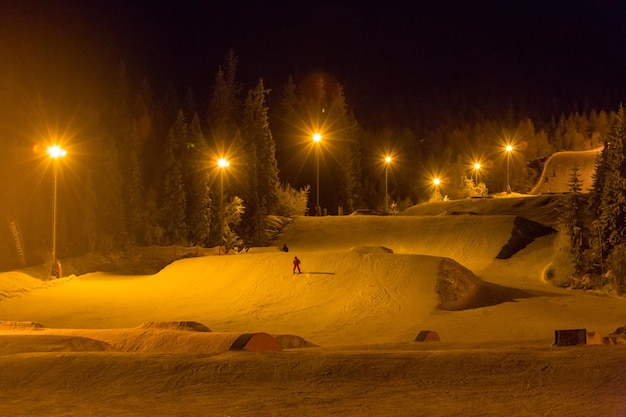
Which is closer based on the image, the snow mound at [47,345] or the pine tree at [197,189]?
the snow mound at [47,345]

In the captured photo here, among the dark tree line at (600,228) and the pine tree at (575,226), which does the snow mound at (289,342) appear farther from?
the pine tree at (575,226)

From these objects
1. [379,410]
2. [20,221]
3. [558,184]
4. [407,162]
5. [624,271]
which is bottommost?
[379,410]

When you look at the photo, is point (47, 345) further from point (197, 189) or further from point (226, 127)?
point (226, 127)

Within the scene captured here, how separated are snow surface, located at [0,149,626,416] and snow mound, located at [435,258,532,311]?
9 cm

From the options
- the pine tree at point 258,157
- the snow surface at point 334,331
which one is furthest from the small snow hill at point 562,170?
the pine tree at point 258,157

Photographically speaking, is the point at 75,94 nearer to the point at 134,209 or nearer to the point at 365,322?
the point at 134,209

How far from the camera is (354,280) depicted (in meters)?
26.0

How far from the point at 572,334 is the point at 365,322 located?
10288 millimetres

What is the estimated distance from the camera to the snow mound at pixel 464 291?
23.4m

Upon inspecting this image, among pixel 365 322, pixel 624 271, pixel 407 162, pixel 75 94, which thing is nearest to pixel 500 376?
pixel 365 322

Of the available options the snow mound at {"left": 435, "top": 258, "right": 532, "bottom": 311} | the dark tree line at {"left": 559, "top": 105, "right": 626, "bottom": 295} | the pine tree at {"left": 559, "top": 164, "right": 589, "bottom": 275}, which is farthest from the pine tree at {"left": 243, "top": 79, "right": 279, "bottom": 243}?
the snow mound at {"left": 435, "top": 258, "right": 532, "bottom": 311}

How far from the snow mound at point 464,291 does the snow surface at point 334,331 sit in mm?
90

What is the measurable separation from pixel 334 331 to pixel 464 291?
687cm

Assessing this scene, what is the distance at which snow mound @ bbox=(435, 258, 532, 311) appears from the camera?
76.7 feet
